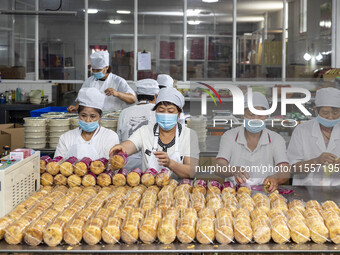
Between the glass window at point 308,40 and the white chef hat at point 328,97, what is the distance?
5.10m

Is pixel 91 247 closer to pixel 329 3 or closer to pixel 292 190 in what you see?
pixel 292 190

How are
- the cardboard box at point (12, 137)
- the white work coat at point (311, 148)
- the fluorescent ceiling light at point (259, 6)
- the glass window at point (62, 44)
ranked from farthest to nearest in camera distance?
1. the fluorescent ceiling light at point (259, 6)
2. the glass window at point (62, 44)
3. the cardboard box at point (12, 137)
4. the white work coat at point (311, 148)

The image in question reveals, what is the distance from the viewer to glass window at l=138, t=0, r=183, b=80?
8578 millimetres

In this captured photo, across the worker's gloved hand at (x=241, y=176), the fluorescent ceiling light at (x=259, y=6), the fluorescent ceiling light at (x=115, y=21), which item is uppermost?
the fluorescent ceiling light at (x=259, y=6)

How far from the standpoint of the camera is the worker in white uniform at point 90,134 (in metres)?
3.88

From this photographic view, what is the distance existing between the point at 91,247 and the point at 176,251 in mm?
372

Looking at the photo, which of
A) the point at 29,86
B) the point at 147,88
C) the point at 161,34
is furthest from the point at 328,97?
the point at 29,86

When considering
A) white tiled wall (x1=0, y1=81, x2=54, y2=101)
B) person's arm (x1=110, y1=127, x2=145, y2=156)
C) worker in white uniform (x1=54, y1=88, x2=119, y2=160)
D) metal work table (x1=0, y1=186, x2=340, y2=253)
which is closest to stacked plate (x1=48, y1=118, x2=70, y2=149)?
worker in white uniform (x1=54, y1=88, x2=119, y2=160)

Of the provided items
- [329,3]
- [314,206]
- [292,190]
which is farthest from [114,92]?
[329,3]

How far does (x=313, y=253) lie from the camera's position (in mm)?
2156

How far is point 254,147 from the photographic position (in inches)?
147

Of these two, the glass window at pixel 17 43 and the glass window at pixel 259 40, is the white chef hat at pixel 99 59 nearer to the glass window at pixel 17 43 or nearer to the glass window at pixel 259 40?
the glass window at pixel 17 43

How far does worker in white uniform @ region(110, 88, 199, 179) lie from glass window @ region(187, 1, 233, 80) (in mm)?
4785

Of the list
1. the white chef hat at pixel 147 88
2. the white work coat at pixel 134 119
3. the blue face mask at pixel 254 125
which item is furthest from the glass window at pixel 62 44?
the blue face mask at pixel 254 125
